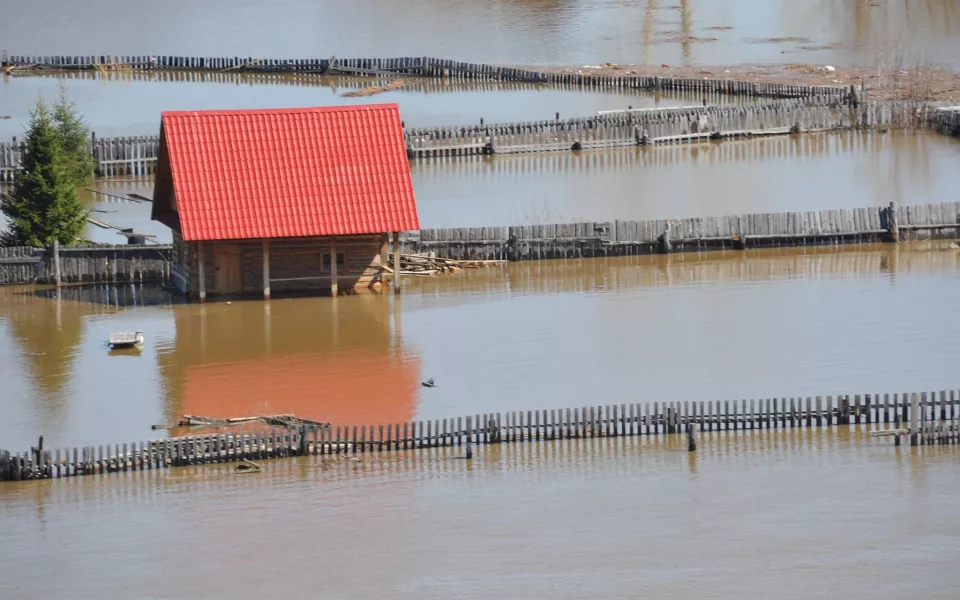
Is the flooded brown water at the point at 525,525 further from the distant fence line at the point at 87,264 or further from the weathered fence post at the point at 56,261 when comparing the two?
the distant fence line at the point at 87,264

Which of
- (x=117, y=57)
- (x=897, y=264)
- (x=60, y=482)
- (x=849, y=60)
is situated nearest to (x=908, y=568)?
(x=60, y=482)

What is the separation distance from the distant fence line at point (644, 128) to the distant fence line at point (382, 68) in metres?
6.18

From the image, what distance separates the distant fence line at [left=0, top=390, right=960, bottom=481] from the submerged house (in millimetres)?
10713

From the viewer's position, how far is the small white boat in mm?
A: 36781

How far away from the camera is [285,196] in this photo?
40000 millimetres

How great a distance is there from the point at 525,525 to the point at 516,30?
71446 mm

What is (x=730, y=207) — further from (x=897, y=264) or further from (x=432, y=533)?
(x=432, y=533)

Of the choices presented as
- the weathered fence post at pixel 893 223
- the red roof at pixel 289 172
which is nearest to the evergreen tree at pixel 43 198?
the red roof at pixel 289 172

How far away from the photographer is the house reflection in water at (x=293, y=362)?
3200 centimetres

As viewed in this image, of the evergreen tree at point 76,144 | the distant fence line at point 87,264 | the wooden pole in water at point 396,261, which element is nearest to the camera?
the wooden pole in water at point 396,261

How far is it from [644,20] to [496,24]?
9.40m

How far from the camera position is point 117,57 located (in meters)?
82.1

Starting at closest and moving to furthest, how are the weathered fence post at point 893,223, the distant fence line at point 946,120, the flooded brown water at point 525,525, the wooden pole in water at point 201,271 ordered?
the flooded brown water at point 525,525 → the wooden pole in water at point 201,271 → the weathered fence post at point 893,223 → the distant fence line at point 946,120

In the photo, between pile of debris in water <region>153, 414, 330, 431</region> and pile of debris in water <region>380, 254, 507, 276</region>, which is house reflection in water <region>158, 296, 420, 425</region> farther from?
pile of debris in water <region>380, 254, 507, 276</region>
